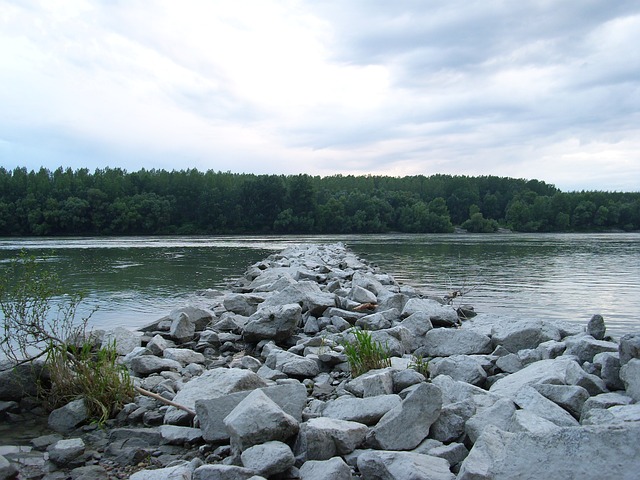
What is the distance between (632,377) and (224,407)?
3.21 metres

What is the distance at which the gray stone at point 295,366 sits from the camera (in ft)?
19.6

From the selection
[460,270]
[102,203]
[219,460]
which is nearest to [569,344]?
[219,460]

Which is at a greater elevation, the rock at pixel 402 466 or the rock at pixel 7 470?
the rock at pixel 402 466

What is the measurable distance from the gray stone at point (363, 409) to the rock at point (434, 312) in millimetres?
4326

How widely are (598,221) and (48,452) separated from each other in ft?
373

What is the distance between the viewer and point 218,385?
4801mm

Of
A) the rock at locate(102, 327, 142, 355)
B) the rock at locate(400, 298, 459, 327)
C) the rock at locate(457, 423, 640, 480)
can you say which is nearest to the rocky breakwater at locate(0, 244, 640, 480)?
the rock at locate(457, 423, 640, 480)

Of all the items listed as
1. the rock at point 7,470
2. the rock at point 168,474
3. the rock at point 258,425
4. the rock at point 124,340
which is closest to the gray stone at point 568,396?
the rock at point 258,425

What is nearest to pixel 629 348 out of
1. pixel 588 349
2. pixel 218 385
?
pixel 588 349

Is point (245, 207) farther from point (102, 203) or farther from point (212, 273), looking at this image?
point (212, 273)

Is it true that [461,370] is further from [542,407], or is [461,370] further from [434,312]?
[434,312]

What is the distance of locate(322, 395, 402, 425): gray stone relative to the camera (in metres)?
4.15

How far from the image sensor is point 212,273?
2216cm

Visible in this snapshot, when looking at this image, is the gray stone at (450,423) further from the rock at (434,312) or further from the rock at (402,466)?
the rock at (434,312)
